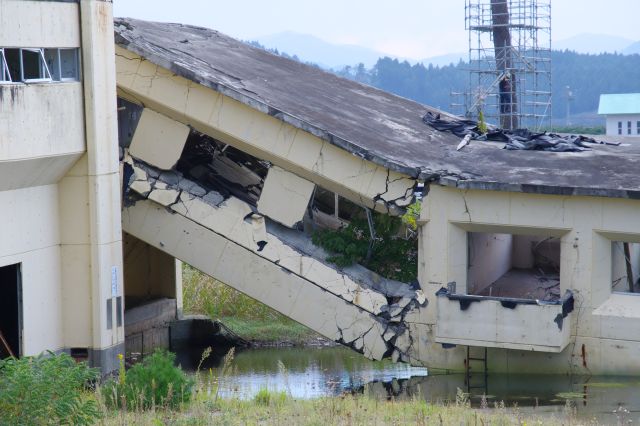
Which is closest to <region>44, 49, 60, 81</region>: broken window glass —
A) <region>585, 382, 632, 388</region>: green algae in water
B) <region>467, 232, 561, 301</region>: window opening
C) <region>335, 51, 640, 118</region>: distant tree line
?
<region>467, 232, 561, 301</region>: window opening

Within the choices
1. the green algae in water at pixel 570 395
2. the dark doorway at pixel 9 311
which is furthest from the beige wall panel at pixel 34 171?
the green algae in water at pixel 570 395

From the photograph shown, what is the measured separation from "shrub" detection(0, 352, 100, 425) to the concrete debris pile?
31.5 ft

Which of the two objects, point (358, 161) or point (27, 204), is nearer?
point (27, 204)

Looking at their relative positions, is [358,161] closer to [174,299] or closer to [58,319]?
[58,319]

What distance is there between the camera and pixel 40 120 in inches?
510

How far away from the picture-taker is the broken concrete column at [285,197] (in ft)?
51.6

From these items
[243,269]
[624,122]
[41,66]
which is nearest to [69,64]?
[41,66]

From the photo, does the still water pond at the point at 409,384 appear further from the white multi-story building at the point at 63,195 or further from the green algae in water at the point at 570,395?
the white multi-story building at the point at 63,195

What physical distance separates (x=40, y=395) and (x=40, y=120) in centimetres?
470

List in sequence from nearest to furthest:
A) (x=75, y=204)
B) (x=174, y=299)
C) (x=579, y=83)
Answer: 1. (x=75, y=204)
2. (x=174, y=299)
3. (x=579, y=83)

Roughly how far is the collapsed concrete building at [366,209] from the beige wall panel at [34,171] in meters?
0.15

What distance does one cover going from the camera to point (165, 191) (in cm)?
1593

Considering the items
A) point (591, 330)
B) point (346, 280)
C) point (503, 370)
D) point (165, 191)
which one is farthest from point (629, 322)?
point (165, 191)

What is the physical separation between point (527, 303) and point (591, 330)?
1072 millimetres
